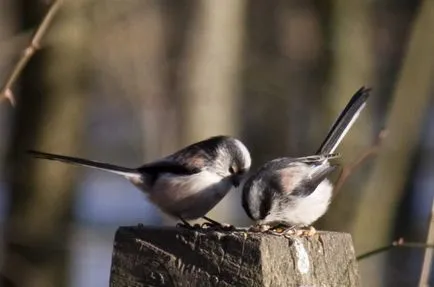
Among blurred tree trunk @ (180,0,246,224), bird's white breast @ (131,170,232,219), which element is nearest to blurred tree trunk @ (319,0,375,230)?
blurred tree trunk @ (180,0,246,224)

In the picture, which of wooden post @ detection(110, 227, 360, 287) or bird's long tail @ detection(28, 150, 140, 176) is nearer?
wooden post @ detection(110, 227, 360, 287)

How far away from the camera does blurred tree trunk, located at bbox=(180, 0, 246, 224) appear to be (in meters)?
4.88

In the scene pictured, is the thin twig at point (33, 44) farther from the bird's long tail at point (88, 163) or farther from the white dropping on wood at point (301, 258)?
the white dropping on wood at point (301, 258)

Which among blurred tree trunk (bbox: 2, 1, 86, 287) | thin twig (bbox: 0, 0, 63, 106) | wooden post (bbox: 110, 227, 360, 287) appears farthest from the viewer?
blurred tree trunk (bbox: 2, 1, 86, 287)

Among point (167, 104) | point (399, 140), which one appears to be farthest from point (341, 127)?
point (167, 104)

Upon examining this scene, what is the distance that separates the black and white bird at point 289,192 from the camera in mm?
2326

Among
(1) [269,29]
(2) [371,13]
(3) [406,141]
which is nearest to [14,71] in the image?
(3) [406,141]

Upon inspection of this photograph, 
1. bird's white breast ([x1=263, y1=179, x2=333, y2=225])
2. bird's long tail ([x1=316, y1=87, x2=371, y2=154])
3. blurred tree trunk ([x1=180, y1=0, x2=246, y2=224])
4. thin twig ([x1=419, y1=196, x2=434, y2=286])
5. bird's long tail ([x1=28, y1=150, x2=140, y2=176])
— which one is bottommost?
thin twig ([x1=419, y1=196, x2=434, y2=286])

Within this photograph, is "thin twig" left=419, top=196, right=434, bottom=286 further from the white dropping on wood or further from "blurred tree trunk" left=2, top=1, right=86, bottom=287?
"blurred tree trunk" left=2, top=1, right=86, bottom=287

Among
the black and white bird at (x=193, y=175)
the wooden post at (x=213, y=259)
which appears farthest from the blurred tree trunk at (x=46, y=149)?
the wooden post at (x=213, y=259)

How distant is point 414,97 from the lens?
515 cm

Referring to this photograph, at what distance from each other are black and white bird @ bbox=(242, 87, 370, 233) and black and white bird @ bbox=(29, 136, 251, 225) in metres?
0.10

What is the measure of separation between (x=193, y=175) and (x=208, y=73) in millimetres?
2421

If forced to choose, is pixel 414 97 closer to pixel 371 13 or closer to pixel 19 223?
pixel 371 13
